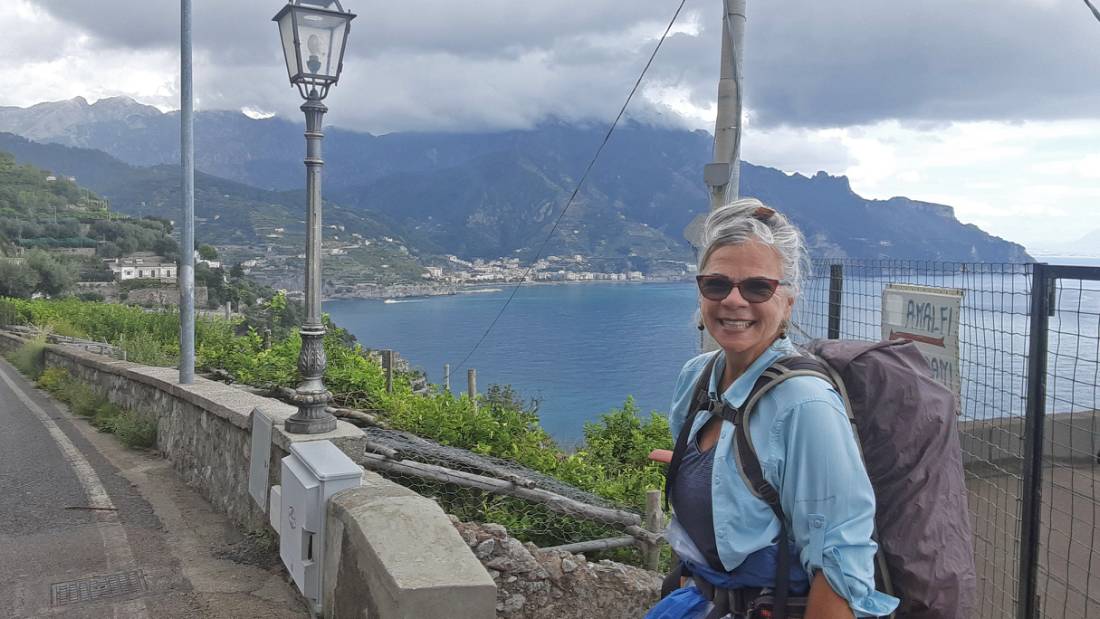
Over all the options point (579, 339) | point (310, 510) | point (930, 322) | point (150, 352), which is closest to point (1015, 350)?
point (930, 322)

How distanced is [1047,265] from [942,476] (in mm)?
1960

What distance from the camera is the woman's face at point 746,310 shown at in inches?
78.4

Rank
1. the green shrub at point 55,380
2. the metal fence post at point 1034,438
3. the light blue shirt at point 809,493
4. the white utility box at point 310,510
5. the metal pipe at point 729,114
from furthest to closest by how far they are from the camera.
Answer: the green shrub at point 55,380, the metal pipe at point 729,114, the white utility box at point 310,510, the metal fence post at point 1034,438, the light blue shirt at point 809,493

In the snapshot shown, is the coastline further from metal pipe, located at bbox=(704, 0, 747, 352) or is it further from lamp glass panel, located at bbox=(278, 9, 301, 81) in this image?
metal pipe, located at bbox=(704, 0, 747, 352)

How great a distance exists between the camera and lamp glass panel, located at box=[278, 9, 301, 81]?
564 cm

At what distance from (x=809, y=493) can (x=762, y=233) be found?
2.19ft

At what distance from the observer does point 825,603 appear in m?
1.67

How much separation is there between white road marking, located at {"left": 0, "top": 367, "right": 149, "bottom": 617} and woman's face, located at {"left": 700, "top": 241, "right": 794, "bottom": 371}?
160 inches

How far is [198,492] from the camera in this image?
23.4 feet

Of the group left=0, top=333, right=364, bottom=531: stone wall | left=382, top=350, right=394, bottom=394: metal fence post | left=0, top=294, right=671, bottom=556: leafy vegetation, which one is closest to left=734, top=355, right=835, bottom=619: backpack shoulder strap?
left=0, top=333, right=364, bottom=531: stone wall

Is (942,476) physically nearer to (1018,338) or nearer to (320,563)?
(1018,338)

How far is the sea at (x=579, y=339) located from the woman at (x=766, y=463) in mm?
237

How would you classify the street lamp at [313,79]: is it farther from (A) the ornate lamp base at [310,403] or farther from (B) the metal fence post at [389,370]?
(B) the metal fence post at [389,370]

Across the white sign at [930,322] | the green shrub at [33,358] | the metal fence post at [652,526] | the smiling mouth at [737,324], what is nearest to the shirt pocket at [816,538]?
the smiling mouth at [737,324]
